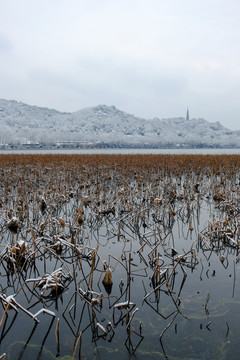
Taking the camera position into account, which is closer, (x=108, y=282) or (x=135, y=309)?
(x=135, y=309)

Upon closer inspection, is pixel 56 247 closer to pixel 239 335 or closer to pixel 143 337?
pixel 143 337

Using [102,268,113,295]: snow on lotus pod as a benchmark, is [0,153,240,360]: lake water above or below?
below

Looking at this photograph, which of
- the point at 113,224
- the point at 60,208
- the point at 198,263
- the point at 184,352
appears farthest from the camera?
the point at 60,208

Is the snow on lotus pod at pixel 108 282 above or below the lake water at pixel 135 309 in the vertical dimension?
above

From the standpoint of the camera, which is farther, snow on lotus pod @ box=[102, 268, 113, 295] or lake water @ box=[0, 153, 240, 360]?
snow on lotus pod @ box=[102, 268, 113, 295]

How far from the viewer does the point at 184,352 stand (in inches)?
113

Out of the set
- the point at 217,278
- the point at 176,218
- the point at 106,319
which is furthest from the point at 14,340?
the point at 176,218

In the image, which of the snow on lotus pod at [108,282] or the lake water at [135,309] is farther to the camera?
the snow on lotus pod at [108,282]

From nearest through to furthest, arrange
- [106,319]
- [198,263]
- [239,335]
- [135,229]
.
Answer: [239,335]
[106,319]
[198,263]
[135,229]

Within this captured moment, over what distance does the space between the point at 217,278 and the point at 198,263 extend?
469mm

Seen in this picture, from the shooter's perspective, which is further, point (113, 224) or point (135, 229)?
point (113, 224)

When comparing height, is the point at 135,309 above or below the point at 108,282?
below

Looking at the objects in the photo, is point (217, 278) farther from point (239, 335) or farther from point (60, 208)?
point (60, 208)

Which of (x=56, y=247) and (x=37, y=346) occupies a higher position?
(x=56, y=247)
